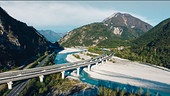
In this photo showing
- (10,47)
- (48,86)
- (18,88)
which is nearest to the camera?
(18,88)

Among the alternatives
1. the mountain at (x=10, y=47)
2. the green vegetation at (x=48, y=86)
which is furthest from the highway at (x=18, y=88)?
the mountain at (x=10, y=47)

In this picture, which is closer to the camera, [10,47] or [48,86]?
[48,86]

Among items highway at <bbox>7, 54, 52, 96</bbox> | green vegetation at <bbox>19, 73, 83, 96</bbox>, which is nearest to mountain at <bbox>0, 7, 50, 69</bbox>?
green vegetation at <bbox>19, 73, 83, 96</bbox>

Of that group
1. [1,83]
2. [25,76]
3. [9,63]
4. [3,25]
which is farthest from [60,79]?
[3,25]

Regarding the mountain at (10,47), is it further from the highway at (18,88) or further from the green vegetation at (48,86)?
the highway at (18,88)

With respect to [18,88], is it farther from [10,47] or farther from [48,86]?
[10,47]

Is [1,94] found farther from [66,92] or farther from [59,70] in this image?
[59,70]

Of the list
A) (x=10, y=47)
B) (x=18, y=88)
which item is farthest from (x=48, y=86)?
(x=10, y=47)

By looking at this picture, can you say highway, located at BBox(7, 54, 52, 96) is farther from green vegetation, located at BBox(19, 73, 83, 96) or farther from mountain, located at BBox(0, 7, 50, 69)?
mountain, located at BBox(0, 7, 50, 69)

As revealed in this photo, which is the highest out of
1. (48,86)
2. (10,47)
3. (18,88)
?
(10,47)

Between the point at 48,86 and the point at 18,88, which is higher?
the point at 18,88

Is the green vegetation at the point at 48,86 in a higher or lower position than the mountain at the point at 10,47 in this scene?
lower
